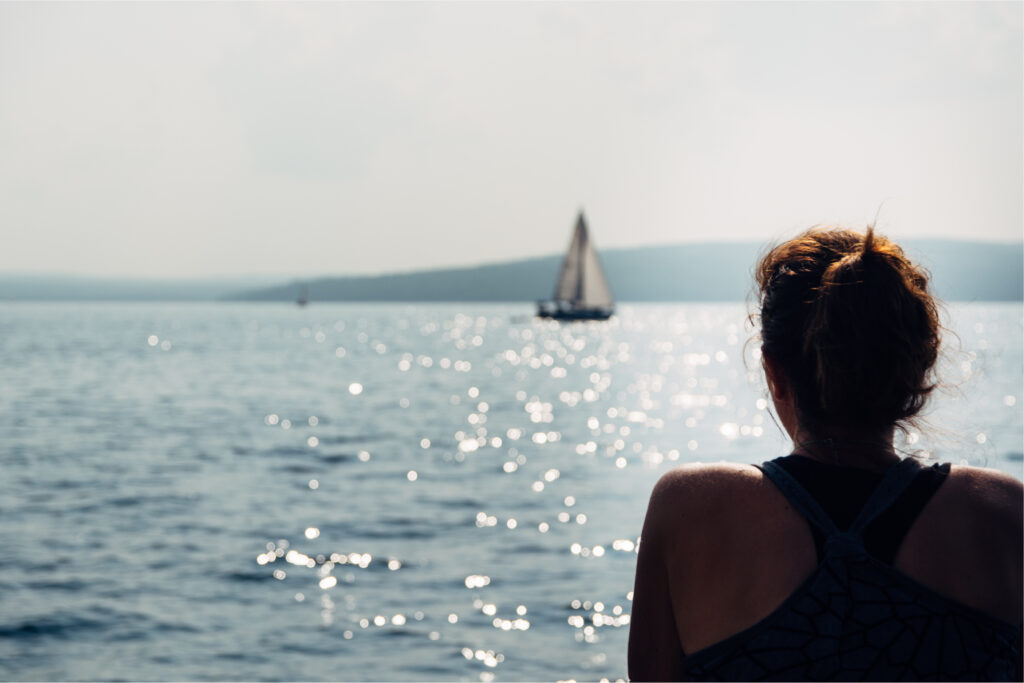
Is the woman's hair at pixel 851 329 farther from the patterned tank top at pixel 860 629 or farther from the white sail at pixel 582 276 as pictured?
the white sail at pixel 582 276

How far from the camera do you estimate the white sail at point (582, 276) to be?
305ft

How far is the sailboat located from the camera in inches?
3661

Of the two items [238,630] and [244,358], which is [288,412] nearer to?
[238,630]

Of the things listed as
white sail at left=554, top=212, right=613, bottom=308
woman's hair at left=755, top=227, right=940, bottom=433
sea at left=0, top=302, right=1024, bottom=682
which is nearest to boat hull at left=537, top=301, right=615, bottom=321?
white sail at left=554, top=212, right=613, bottom=308

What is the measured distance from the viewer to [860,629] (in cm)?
180

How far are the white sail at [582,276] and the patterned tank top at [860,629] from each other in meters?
90.4

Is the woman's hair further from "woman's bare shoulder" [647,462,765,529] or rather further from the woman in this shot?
"woman's bare shoulder" [647,462,765,529]

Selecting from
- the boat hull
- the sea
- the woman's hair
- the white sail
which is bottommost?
the sea

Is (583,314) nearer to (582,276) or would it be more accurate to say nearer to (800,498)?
(582,276)

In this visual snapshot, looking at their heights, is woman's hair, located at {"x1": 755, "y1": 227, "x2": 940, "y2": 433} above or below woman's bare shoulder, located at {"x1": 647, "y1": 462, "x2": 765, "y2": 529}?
above

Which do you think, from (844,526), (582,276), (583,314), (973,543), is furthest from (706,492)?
(583,314)

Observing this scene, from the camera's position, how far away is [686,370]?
69.1 meters

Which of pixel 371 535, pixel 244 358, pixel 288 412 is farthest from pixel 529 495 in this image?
pixel 244 358

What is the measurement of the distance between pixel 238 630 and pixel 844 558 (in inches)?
381
